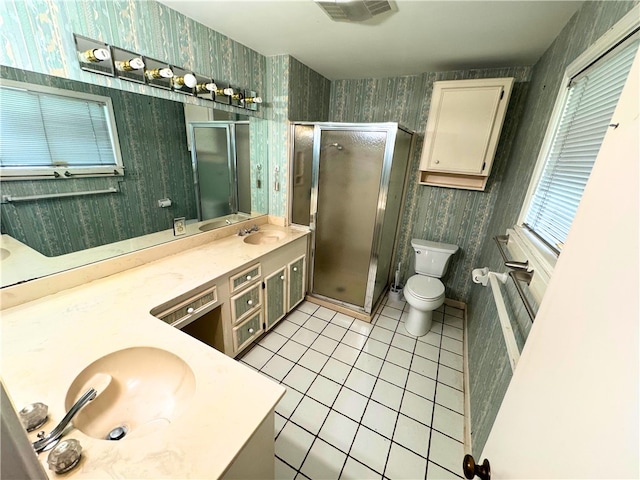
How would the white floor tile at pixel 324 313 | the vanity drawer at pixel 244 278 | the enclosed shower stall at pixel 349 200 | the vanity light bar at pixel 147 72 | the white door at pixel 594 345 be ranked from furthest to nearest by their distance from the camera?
the white floor tile at pixel 324 313, the enclosed shower stall at pixel 349 200, the vanity drawer at pixel 244 278, the vanity light bar at pixel 147 72, the white door at pixel 594 345

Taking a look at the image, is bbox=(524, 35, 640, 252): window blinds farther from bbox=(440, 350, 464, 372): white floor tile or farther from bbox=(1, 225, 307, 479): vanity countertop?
bbox=(1, 225, 307, 479): vanity countertop

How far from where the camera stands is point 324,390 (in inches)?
68.7

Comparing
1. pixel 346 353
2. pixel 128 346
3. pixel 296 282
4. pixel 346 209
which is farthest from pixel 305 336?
pixel 128 346

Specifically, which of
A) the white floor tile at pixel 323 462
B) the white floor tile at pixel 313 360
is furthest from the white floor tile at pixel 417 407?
the white floor tile at pixel 313 360

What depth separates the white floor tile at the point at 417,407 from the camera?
1.60 meters

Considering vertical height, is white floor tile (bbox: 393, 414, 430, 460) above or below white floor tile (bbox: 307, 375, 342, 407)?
below

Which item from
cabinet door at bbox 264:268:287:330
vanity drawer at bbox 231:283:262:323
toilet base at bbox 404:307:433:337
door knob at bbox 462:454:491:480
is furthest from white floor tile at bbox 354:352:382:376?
door knob at bbox 462:454:491:480

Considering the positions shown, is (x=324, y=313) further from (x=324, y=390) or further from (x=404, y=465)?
(x=404, y=465)

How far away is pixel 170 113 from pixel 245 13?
30.2 inches

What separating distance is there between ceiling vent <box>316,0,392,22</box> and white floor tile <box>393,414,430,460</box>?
2365mm

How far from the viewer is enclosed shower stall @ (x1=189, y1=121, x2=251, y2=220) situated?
190 centimetres

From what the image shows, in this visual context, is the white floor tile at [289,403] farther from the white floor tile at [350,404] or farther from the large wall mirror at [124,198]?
the large wall mirror at [124,198]

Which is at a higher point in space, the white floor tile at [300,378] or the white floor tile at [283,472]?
the white floor tile at [300,378]

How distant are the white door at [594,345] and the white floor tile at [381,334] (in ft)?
5.78
